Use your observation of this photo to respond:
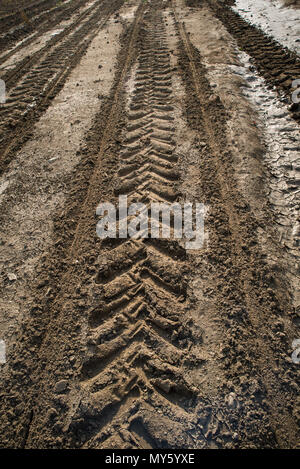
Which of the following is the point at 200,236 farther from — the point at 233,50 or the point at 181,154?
the point at 233,50

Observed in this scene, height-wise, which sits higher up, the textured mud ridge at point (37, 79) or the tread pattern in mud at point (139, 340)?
the textured mud ridge at point (37, 79)

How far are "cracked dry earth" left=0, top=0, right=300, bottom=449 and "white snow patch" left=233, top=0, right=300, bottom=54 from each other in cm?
256

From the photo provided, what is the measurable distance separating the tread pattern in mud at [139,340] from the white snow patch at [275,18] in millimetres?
6451

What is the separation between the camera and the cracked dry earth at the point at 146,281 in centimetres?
222

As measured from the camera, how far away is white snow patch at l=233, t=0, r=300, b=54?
24.4ft

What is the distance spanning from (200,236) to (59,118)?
4.05 m

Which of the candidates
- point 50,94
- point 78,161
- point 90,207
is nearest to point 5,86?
point 50,94

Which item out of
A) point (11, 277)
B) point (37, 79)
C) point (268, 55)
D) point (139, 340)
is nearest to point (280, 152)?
point (139, 340)

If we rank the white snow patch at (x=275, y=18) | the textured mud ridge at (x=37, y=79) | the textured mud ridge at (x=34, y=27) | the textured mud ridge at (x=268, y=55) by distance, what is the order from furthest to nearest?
the textured mud ridge at (x=34, y=27)
the white snow patch at (x=275, y=18)
the textured mud ridge at (x=268, y=55)
the textured mud ridge at (x=37, y=79)

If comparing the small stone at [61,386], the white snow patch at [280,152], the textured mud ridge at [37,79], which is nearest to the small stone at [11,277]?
the small stone at [61,386]

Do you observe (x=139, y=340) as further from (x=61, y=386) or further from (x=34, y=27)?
(x=34, y=27)

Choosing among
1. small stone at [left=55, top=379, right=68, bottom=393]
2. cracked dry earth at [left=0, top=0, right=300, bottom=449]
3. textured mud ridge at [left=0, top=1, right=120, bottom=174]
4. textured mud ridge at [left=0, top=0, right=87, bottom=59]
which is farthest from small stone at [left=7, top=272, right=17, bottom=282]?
textured mud ridge at [left=0, top=0, right=87, bottom=59]

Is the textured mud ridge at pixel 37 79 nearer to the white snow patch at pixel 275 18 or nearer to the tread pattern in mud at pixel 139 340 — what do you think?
the tread pattern in mud at pixel 139 340

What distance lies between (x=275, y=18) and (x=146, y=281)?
10.1 m
